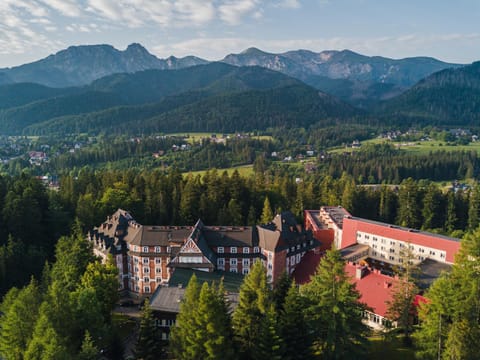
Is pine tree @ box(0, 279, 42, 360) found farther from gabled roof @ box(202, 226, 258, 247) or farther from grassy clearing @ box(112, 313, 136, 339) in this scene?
gabled roof @ box(202, 226, 258, 247)

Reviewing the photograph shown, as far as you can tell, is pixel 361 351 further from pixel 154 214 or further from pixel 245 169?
pixel 245 169

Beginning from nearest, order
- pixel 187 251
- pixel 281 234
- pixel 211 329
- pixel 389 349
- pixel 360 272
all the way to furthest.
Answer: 1. pixel 211 329
2. pixel 389 349
3. pixel 360 272
4. pixel 187 251
5. pixel 281 234

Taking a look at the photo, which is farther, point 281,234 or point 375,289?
point 281,234

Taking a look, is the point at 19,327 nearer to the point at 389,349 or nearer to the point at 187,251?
the point at 187,251

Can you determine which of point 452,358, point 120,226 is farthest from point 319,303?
point 120,226

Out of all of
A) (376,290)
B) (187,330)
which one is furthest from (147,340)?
(376,290)

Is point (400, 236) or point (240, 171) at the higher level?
point (400, 236)
